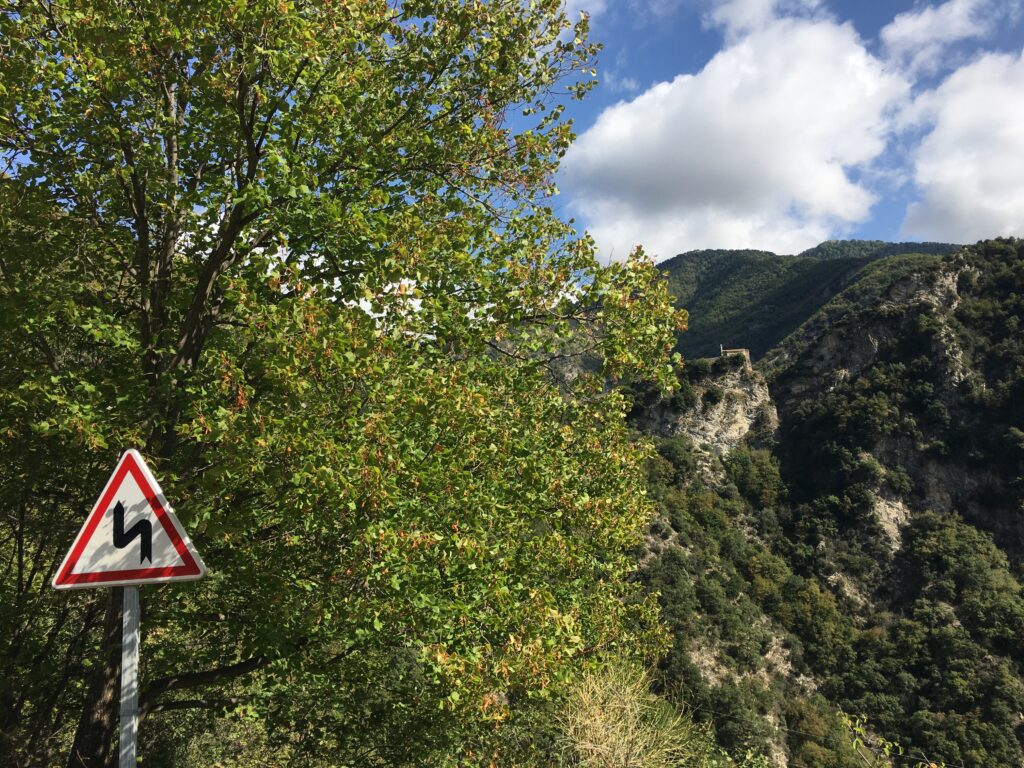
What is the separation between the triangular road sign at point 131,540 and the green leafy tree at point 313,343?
4.24 feet

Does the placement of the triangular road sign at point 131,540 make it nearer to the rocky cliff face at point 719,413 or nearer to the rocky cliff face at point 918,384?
the rocky cliff face at point 918,384

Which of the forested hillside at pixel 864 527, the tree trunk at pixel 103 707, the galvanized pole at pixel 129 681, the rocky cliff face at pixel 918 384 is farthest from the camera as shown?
the rocky cliff face at pixel 918 384

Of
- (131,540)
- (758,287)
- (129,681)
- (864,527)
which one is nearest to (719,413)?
(864,527)

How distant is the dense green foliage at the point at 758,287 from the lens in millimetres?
139625

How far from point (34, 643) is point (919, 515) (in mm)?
89638

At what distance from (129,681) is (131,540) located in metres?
0.65

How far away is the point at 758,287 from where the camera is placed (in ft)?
521

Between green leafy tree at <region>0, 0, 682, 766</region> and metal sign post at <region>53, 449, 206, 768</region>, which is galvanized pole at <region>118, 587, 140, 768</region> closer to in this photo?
metal sign post at <region>53, 449, 206, 768</region>

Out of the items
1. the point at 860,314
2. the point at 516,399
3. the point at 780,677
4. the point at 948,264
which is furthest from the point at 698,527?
the point at 516,399

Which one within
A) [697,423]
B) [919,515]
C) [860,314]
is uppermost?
[860,314]

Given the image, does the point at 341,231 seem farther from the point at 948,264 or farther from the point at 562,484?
the point at 948,264

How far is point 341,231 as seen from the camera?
17.9 feet

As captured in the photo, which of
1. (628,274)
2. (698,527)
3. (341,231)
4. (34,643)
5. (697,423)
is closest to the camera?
(341,231)

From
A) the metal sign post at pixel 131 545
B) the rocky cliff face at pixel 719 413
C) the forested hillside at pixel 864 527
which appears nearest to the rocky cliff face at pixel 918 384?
the forested hillside at pixel 864 527
